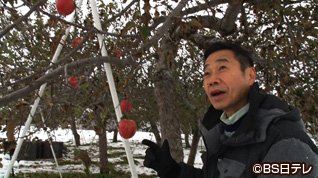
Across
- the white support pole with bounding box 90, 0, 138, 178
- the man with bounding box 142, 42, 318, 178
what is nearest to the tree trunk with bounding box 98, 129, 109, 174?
the white support pole with bounding box 90, 0, 138, 178

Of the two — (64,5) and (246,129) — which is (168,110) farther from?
(246,129)

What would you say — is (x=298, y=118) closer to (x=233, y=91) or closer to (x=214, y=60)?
(x=233, y=91)

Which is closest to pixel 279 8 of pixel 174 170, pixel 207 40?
pixel 207 40

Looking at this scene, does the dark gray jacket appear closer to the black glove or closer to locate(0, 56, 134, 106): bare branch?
the black glove

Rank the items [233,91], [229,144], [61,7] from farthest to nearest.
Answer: [61,7], [233,91], [229,144]

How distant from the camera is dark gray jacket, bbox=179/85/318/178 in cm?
118

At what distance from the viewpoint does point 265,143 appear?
128cm

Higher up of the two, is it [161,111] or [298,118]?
[161,111]

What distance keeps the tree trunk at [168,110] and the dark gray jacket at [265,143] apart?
251 cm

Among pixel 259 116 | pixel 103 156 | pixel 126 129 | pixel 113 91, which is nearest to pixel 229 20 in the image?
pixel 113 91

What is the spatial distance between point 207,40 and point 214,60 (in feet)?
9.02

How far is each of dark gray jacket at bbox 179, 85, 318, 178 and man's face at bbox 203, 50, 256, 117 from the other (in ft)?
0.24

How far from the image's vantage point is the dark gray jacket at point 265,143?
1.18 metres

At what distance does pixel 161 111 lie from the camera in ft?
13.6
